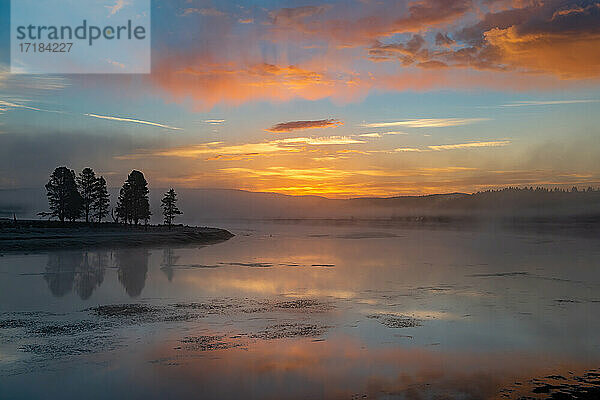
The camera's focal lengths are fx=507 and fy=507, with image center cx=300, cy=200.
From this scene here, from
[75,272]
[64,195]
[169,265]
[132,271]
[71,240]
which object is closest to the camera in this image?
[75,272]

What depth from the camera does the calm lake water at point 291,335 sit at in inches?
554

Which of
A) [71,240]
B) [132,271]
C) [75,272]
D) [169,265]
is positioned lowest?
[169,265]

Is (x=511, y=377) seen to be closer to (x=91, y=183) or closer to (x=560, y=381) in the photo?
(x=560, y=381)

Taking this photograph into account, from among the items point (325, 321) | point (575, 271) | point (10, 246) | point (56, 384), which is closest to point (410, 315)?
point (325, 321)

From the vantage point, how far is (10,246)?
54.9 metres

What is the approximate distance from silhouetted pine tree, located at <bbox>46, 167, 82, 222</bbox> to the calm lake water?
62.2 meters

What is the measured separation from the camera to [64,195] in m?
96.1

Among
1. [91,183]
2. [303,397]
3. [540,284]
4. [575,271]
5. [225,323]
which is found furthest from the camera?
[91,183]

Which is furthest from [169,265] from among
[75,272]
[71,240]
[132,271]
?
[71,240]

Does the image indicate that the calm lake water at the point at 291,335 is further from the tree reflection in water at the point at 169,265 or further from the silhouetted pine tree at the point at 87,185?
the silhouetted pine tree at the point at 87,185

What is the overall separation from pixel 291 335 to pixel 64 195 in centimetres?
8858

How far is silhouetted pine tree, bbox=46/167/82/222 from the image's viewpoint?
95.6 m

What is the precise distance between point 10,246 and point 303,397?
171ft

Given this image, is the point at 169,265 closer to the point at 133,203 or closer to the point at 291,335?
the point at 291,335
